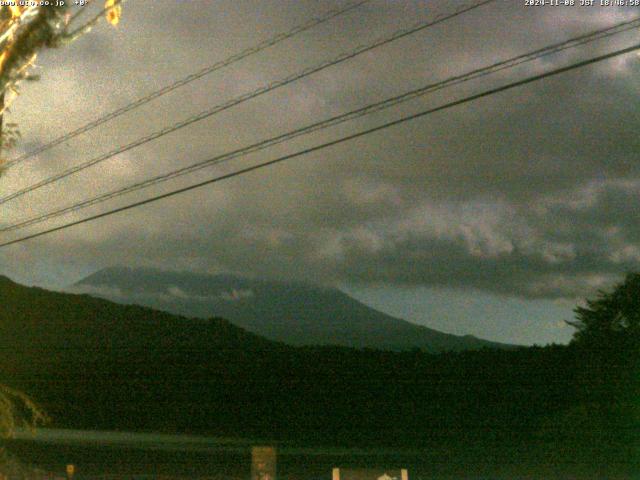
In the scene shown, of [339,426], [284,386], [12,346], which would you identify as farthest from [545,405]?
[12,346]

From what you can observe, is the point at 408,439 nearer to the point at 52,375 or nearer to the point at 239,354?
the point at 239,354

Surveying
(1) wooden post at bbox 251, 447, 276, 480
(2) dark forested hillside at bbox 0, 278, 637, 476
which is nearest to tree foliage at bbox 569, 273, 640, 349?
(2) dark forested hillside at bbox 0, 278, 637, 476

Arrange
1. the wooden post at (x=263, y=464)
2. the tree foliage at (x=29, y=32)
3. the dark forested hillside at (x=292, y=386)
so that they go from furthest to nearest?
the dark forested hillside at (x=292, y=386) → the wooden post at (x=263, y=464) → the tree foliage at (x=29, y=32)

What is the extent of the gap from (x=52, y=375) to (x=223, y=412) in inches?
289

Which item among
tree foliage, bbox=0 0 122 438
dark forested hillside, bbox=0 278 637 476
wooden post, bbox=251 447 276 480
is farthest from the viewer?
dark forested hillside, bbox=0 278 637 476

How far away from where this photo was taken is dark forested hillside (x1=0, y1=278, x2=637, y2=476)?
26672 millimetres

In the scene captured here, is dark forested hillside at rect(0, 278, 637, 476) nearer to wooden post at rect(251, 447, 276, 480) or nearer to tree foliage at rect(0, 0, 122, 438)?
A: wooden post at rect(251, 447, 276, 480)

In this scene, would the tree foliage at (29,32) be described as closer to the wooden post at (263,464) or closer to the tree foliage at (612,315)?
the wooden post at (263,464)

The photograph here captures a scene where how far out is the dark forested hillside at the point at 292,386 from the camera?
26.7 meters

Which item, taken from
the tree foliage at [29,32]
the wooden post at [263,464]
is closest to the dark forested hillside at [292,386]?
the wooden post at [263,464]

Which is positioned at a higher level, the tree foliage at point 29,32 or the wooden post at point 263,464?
the tree foliage at point 29,32

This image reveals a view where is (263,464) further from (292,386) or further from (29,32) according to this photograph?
(292,386)

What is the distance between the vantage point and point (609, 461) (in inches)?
915

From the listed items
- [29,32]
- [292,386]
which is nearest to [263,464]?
[29,32]
